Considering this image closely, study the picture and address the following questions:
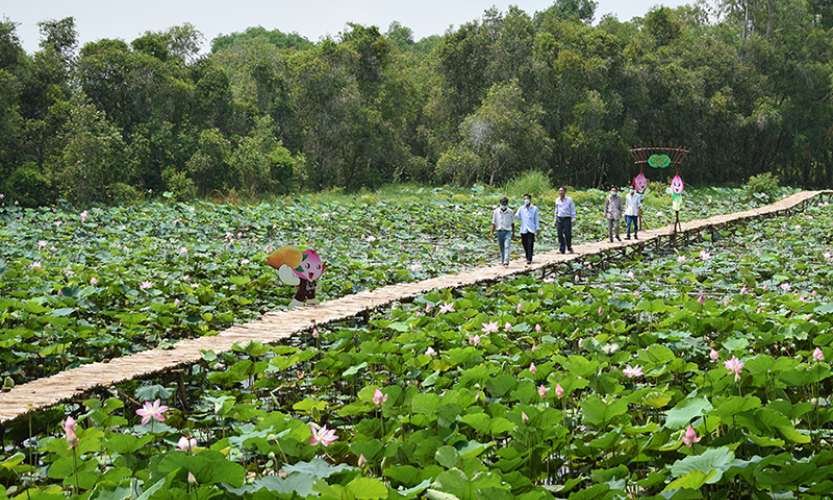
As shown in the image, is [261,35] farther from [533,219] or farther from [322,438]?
[322,438]

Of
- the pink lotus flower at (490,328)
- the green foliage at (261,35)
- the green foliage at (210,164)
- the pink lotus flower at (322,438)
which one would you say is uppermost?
the green foliage at (261,35)

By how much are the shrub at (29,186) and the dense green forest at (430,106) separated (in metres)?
0.04

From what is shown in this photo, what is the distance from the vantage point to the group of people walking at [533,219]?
348 inches

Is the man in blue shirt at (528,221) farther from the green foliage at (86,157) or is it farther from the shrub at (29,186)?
the shrub at (29,186)

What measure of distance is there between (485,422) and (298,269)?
426 centimetres

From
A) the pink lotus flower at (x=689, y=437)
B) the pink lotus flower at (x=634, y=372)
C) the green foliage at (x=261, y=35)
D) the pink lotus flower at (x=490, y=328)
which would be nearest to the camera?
the pink lotus flower at (x=689, y=437)

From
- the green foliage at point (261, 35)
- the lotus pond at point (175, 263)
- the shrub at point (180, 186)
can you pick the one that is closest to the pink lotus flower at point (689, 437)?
the lotus pond at point (175, 263)

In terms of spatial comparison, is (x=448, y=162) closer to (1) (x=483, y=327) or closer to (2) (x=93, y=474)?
(1) (x=483, y=327)

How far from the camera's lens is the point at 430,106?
97.8ft

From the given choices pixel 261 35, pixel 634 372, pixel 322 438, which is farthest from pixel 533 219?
pixel 261 35

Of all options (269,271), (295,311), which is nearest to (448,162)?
(269,271)

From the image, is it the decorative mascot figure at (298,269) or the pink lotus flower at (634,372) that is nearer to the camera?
the pink lotus flower at (634,372)

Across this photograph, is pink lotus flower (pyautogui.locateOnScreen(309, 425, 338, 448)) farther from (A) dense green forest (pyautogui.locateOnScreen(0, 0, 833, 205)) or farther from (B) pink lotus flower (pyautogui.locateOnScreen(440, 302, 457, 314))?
(A) dense green forest (pyautogui.locateOnScreen(0, 0, 833, 205))

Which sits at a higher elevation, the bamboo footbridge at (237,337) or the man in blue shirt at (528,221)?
the man in blue shirt at (528,221)
